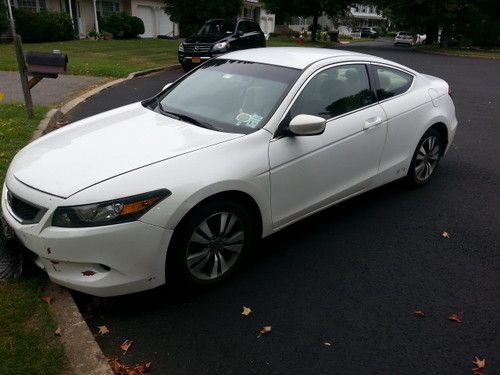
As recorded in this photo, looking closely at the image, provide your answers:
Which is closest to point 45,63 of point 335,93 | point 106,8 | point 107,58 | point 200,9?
point 335,93

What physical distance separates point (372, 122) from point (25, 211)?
2936 millimetres

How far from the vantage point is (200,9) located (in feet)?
74.6

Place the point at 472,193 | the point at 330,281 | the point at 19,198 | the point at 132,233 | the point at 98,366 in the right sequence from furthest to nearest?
the point at 472,193, the point at 330,281, the point at 19,198, the point at 132,233, the point at 98,366

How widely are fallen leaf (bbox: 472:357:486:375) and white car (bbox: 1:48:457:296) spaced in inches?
63.7

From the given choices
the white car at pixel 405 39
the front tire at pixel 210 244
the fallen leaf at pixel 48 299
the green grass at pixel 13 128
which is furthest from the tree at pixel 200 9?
the white car at pixel 405 39

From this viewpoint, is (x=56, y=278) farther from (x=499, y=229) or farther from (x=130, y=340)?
(x=499, y=229)

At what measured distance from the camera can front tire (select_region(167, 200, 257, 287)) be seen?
3.12 metres

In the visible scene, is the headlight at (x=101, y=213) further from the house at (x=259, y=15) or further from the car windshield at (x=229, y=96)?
the house at (x=259, y=15)

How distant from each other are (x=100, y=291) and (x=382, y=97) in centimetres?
313

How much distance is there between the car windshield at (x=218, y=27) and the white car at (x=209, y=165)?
12601mm

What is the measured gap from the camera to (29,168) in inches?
129

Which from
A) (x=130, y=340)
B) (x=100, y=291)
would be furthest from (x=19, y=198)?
(x=130, y=340)

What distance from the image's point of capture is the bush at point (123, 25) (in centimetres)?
3010

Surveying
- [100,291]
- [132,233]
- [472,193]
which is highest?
[132,233]
